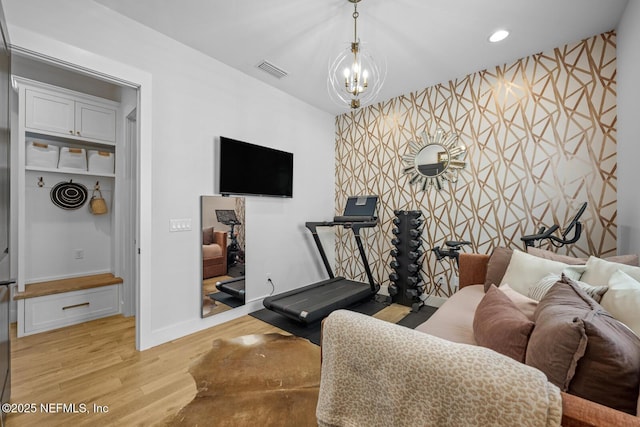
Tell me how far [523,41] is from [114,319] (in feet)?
16.9

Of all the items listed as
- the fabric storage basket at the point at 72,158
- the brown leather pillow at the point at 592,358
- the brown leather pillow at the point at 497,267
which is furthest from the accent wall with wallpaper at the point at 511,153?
the fabric storage basket at the point at 72,158

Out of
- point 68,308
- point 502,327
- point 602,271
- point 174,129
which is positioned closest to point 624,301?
point 502,327

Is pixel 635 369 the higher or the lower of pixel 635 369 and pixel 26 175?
the lower

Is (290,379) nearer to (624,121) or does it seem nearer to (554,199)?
(554,199)

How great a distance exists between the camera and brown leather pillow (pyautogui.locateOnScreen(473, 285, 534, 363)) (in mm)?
994

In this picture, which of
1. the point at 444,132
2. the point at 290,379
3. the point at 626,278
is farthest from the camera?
the point at 444,132

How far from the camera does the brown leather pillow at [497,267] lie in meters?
2.27

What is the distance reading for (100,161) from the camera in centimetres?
333

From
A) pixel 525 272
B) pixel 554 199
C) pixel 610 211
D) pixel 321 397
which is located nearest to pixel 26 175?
pixel 321 397

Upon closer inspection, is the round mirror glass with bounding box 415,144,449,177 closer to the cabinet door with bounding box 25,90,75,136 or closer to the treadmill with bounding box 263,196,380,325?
the treadmill with bounding box 263,196,380,325

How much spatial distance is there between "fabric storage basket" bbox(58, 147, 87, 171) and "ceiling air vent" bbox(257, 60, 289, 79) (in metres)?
2.40

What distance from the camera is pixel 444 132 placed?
336 cm

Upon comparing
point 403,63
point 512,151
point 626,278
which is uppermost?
point 403,63

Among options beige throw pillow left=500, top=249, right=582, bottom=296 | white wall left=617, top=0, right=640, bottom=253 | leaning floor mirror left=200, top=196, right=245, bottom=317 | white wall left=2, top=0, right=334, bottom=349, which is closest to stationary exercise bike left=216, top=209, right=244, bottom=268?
leaning floor mirror left=200, top=196, right=245, bottom=317
